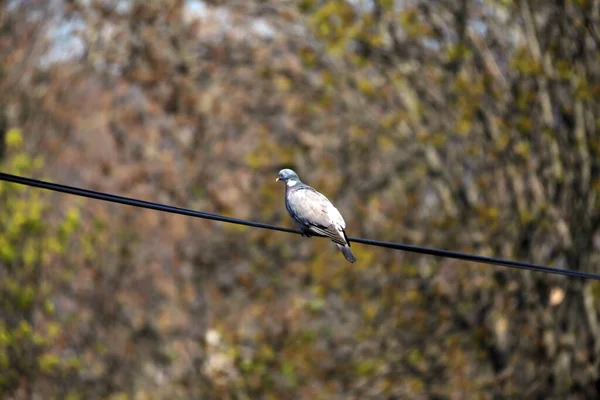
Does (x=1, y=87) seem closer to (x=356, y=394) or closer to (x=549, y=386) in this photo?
(x=356, y=394)

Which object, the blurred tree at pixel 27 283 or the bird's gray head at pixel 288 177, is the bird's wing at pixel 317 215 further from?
the blurred tree at pixel 27 283

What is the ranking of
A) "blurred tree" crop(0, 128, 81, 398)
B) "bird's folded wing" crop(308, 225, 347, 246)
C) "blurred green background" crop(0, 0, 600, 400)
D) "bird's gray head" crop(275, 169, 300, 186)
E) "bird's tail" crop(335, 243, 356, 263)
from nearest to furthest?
1. "bird's tail" crop(335, 243, 356, 263)
2. "bird's folded wing" crop(308, 225, 347, 246)
3. "bird's gray head" crop(275, 169, 300, 186)
4. "blurred green background" crop(0, 0, 600, 400)
5. "blurred tree" crop(0, 128, 81, 398)

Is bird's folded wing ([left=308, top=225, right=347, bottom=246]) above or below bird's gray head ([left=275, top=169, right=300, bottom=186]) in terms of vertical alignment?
below

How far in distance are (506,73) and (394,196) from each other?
3235 mm

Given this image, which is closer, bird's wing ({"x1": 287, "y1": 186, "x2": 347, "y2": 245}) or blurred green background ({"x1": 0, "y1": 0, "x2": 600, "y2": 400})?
bird's wing ({"x1": 287, "y1": 186, "x2": 347, "y2": 245})

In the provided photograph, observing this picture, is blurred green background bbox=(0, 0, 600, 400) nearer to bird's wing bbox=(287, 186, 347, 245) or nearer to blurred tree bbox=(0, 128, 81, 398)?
blurred tree bbox=(0, 128, 81, 398)

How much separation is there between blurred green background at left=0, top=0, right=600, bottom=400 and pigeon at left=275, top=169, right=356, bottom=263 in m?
4.83

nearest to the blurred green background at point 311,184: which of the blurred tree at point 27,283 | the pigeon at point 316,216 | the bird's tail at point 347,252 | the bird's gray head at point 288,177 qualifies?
the blurred tree at point 27,283

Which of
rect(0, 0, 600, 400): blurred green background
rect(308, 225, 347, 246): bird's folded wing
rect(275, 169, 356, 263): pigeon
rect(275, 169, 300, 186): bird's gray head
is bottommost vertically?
rect(308, 225, 347, 246): bird's folded wing

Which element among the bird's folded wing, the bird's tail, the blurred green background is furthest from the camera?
the blurred green background

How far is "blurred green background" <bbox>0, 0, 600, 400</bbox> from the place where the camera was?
12.9 m

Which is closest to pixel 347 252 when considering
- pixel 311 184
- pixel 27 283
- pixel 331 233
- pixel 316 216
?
pixel 331 233

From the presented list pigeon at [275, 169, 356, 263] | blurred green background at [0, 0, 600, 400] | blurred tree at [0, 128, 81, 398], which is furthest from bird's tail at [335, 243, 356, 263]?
blurred tree at [0, 128, 81, 398]

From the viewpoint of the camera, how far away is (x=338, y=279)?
14.6m
